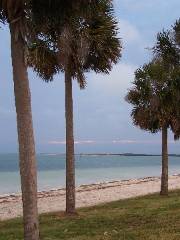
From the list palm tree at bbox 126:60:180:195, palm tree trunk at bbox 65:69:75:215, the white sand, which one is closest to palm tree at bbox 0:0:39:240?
palm tree trunk at bbox 65:69:75:215

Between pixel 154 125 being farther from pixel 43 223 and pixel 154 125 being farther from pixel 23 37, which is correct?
pixel 23 37

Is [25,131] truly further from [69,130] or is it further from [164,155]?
[164,155]

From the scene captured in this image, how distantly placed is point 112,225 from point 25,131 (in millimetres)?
5799

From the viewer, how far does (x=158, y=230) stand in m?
12.5

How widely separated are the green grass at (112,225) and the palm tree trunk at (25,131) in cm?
297

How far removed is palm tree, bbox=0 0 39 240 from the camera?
9023 mm

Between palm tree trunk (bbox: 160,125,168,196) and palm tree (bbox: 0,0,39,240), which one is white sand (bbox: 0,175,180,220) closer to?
palm tree trunk (bbox: 160,125,168,196)

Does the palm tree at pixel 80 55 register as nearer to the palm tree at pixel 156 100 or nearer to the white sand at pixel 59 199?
the white sand at pixel 59 199

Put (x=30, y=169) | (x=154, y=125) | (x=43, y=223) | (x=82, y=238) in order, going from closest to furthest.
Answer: (x=30, y=169) < (x=82, y=238) < (x=43, y=223) < (x=154, y=125)

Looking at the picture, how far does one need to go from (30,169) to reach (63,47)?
5.98 m

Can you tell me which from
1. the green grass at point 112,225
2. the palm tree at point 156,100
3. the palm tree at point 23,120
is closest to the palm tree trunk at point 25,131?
the palm tree at point 23,120

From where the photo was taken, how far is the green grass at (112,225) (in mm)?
12070

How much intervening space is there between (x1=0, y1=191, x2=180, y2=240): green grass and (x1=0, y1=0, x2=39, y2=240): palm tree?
9.93 ft

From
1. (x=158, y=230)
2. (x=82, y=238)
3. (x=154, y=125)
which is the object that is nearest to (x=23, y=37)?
(x=82, y=238)
